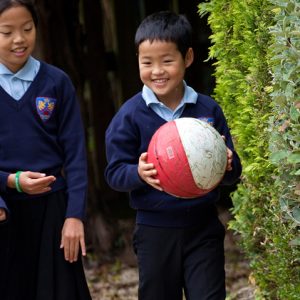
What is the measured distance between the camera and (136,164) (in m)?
4.06

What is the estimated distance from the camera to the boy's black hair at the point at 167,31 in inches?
159

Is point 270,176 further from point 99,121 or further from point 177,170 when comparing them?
point 99,121

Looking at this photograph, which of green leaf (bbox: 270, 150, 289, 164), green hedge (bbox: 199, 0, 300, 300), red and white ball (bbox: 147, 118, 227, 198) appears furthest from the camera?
red and white ball (bbox: 147, 118, 227, 198)

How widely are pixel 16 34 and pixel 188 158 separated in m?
1.03

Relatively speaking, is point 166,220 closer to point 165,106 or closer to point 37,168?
point 165,106

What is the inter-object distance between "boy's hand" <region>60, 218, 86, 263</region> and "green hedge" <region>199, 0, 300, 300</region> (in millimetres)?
943

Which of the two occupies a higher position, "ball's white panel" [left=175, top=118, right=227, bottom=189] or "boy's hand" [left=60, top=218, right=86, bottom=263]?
"ball's white panel" [left=175, top=118, right=227, bottom=189]

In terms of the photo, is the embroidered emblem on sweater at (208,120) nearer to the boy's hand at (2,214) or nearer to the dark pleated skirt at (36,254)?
the dark pleated skirt at (36,254)

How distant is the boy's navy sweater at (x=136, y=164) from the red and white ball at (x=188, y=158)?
230mm

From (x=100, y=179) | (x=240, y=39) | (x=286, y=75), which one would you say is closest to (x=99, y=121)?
(x=100, y=179)

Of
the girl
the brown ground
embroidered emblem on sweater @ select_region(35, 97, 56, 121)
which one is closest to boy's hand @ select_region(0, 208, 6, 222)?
the girl

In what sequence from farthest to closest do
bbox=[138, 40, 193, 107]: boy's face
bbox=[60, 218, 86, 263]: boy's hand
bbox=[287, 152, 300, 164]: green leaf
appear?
bbox=[60, 218, 86, 263]: boy's hand → bbox=[138, 40, 193, 107]: boy's face → bbox=[287, 152, 300, 164]: green leaf

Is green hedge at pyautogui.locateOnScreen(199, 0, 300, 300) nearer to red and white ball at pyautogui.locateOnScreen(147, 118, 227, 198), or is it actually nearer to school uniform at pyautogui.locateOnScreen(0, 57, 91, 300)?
red and white ball at pyautogui.locateOnScreen(147, 118, 227, 198)

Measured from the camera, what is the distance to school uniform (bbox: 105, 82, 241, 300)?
13.3 ft
